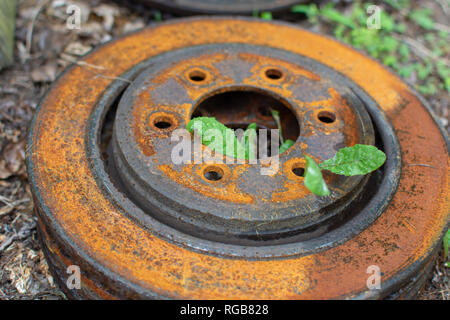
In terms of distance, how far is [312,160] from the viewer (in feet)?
4.89

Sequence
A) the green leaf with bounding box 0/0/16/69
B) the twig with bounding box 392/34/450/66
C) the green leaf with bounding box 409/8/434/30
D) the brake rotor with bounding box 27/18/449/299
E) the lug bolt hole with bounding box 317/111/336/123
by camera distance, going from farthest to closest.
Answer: the green leaf with bounding box 409/8/434/30 → the twig with bounding box 392/34/450/66 → the green leaf with bounding box 0/0/16/69 → the lug bolt hole with bounding box 317/111/336/123 → the brake rotor with bounding box 27/18/449/299

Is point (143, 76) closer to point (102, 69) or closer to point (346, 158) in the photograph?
point (102, 69)

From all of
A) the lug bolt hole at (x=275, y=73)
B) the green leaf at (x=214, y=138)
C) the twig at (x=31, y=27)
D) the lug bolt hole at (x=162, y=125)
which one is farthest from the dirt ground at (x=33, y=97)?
the lug bolt hole at (x=275, y=73)

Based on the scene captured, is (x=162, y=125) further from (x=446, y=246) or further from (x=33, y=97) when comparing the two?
(x=446, y=246)

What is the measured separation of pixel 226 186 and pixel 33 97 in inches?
50.8

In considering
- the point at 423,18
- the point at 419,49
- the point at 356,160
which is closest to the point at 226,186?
the point at 356,160

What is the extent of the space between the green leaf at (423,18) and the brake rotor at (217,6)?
99cm

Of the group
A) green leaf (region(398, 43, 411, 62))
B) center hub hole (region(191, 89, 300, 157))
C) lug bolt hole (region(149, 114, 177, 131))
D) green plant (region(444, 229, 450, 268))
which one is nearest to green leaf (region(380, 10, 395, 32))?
green leaf (region(398, 43, 411, 62))

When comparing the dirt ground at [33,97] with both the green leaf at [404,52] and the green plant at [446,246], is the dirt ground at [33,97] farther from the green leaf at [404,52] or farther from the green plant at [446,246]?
the green leaf at [404,52]

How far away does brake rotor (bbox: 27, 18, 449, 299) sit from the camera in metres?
1.41

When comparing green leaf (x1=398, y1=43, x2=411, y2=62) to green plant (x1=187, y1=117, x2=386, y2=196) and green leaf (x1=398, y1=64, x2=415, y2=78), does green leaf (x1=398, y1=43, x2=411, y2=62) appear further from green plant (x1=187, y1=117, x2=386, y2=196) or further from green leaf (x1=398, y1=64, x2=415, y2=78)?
green plant (x1=187, y1=117, x2=386, y2=196)

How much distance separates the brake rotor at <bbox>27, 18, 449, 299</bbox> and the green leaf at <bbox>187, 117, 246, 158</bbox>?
6 cm
